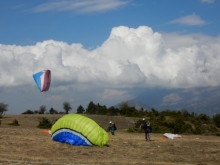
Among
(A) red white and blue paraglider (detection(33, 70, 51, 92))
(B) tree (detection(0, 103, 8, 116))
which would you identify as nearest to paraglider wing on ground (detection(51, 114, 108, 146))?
(A) red white and blue paraglider (detection(33, 70, 51, 92))

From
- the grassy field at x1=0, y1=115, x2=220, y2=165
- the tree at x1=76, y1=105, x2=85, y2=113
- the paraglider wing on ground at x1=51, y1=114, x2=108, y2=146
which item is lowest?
the grassy field at x1=0, y1=115, x2=220, y2=165

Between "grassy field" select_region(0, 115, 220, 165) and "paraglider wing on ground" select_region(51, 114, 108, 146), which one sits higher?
"paraglider wing on ground" select_region(51, 114, 108, 146)

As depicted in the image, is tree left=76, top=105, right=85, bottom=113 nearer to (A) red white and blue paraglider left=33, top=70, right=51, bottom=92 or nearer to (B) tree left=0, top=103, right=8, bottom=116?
(B) tree left=0, top=103, right=8, bottom=116

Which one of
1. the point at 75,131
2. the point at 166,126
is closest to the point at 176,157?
the point at 75,131

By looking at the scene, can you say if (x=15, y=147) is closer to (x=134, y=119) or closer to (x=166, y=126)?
(x=166, y=126)

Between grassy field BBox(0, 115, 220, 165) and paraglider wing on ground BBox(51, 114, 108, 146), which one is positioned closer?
grassy field BBox(0, 115, 220, 165)

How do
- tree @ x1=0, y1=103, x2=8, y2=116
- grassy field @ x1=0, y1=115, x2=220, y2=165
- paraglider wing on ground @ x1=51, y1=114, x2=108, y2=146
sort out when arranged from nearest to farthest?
grassy field @ x1=0, y1=115, x2=220, y2=165
paraglider wing on ground @ x1=51, y1=114, x2=108, y2=146
tree @ x1=0, y1=103, x2=8, y2=116

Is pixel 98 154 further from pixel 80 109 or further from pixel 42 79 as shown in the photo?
pixel 80 109

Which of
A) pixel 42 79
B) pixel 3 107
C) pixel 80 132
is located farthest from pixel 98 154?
pixel 3 107

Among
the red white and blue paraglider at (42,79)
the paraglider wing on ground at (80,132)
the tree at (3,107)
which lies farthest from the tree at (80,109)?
the paraglider wing on ground at (80,132)

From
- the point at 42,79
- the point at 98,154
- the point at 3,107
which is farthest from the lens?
the point at 3,107

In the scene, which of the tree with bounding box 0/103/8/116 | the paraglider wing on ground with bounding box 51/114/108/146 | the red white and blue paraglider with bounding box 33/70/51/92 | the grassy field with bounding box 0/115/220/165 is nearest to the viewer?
the grassy field with bounding box 0/115/220/165

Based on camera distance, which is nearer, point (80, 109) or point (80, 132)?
point (80, 132)

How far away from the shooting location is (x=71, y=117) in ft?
92.8
